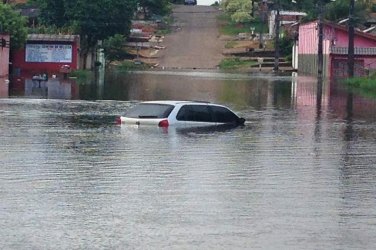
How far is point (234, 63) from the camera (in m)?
102

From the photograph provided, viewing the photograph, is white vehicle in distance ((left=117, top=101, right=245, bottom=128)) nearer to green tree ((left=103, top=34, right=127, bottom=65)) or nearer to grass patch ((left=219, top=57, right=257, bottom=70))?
green tree ((left=103, top=34, right=127, bottom=65))

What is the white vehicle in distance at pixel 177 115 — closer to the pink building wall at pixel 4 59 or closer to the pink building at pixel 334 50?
the pink building wall at pixel 4 59

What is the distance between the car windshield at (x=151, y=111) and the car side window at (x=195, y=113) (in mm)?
289

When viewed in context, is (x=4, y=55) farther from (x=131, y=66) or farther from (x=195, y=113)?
(x=195, y=113)

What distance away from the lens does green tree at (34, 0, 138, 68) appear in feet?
281

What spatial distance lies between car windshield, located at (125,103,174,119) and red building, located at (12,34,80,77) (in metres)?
47.6

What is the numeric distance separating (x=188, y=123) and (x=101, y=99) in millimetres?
14351

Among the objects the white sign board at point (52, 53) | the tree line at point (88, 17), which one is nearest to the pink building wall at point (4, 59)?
the white sign board at point (52, 53)

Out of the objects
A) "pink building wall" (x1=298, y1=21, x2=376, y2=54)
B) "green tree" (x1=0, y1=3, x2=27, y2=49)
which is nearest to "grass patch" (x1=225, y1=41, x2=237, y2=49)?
"pink building wall" (x1=298, y1=21, x2=376, y2=54)

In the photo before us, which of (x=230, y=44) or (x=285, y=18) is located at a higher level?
(x=285, y=18)

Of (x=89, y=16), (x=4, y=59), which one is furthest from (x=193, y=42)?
(x=4, y=59)

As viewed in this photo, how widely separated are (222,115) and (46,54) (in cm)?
4855

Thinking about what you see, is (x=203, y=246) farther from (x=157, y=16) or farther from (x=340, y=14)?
(x=157, y=16)

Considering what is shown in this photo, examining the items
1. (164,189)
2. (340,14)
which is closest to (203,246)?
(164,189)
